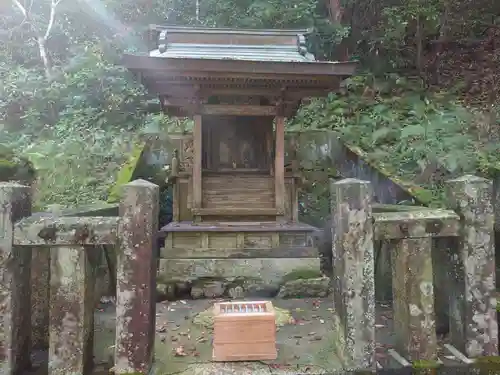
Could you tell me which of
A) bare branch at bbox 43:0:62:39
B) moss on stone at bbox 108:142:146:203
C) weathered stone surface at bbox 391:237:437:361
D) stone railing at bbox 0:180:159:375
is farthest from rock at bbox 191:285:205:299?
bare branch at bbox 43:0:62:39

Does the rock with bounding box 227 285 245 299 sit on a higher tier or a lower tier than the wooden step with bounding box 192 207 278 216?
lower

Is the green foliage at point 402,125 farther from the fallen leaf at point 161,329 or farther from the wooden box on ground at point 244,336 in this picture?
the fallen leaf at point 161,329

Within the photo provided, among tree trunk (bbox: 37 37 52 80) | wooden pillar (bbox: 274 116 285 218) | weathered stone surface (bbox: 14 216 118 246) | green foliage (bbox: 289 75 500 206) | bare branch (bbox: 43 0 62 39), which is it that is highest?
bare branch (bbox: 43 0 62 39)

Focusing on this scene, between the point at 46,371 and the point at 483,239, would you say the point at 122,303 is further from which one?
the point at 483,239

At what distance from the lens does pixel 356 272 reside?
355cm

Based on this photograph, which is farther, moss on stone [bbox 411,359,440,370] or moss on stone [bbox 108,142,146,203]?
moss on stone [bbox 108,142,146,203]

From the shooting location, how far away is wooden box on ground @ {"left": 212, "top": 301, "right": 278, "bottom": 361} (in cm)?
374

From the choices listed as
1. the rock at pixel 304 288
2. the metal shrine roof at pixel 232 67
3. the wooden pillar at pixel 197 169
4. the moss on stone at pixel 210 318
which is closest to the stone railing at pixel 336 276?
the moss on stone at pixel 210 318

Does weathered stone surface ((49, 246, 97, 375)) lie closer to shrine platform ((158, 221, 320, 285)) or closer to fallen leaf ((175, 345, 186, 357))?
fallen leaf ((175, 345, 186, 357))

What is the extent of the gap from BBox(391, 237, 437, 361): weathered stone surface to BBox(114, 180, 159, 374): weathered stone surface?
2.37m

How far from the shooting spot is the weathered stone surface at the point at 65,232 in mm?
3461

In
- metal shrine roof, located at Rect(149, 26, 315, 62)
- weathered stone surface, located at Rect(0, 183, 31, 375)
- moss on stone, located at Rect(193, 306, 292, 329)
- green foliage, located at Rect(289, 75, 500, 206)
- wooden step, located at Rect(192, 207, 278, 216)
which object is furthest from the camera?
green foliage, located at Rect(289, 75, 500, 206)

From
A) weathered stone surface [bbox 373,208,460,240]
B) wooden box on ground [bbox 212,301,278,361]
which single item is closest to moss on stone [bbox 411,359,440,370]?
weathered stone surface [bbox 373,208,460,240]

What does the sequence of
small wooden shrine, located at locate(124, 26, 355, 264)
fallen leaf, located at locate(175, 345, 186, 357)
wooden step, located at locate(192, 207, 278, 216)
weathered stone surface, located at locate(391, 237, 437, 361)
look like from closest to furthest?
1. weathered stone surface, located at locate(391, 237, 437, 361)
2. fallen leaf, located at locate(175, 345, 186, 357)
3. small wooden shrine, located at locate(124, 26, 355, 264)
4. wooden step, located at locate(192, 207, 278, 216)
